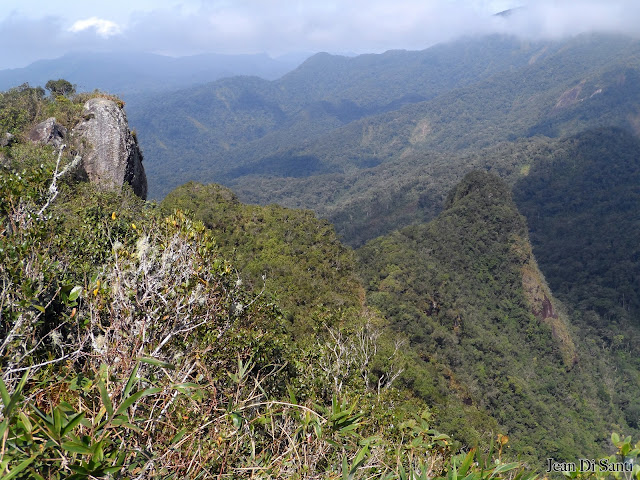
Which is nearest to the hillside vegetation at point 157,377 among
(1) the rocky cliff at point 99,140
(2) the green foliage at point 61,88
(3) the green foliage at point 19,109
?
(1) the rocky cliff at point 99,140

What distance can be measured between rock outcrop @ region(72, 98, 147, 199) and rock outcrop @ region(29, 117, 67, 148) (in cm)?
69

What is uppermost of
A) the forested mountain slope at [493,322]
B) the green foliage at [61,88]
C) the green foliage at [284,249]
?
the green foliage at [61,88]

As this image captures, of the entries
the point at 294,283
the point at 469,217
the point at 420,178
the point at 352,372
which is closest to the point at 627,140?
the point at 420,178

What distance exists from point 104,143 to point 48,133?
236 centimetres

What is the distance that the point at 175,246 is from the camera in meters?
6.20

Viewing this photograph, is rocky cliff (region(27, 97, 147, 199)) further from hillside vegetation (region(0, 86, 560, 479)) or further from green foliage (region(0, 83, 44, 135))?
hillside vegetation (region(0, 86, 560, 479))

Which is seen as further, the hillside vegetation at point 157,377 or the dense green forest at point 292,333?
the dense green forest at point 292,333

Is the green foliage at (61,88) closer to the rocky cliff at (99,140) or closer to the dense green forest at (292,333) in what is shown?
the dense green forest at (292,333)

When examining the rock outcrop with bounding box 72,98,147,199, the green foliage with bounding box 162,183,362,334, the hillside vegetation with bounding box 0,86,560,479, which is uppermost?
the rock outcrop with bounding box 72,98,147,199

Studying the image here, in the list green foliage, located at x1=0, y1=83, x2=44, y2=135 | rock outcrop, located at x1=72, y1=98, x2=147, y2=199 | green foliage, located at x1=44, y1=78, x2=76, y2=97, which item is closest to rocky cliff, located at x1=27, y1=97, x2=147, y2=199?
rock outcrop, located at x1=72, y1=98, x2=147, y2=199

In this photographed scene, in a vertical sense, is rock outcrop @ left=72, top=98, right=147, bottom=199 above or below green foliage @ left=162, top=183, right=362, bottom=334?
above

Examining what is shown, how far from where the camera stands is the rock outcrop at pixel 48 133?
62.1 feet

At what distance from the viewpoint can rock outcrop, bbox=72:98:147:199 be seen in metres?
20.0

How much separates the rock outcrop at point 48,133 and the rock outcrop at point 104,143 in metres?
0.69
